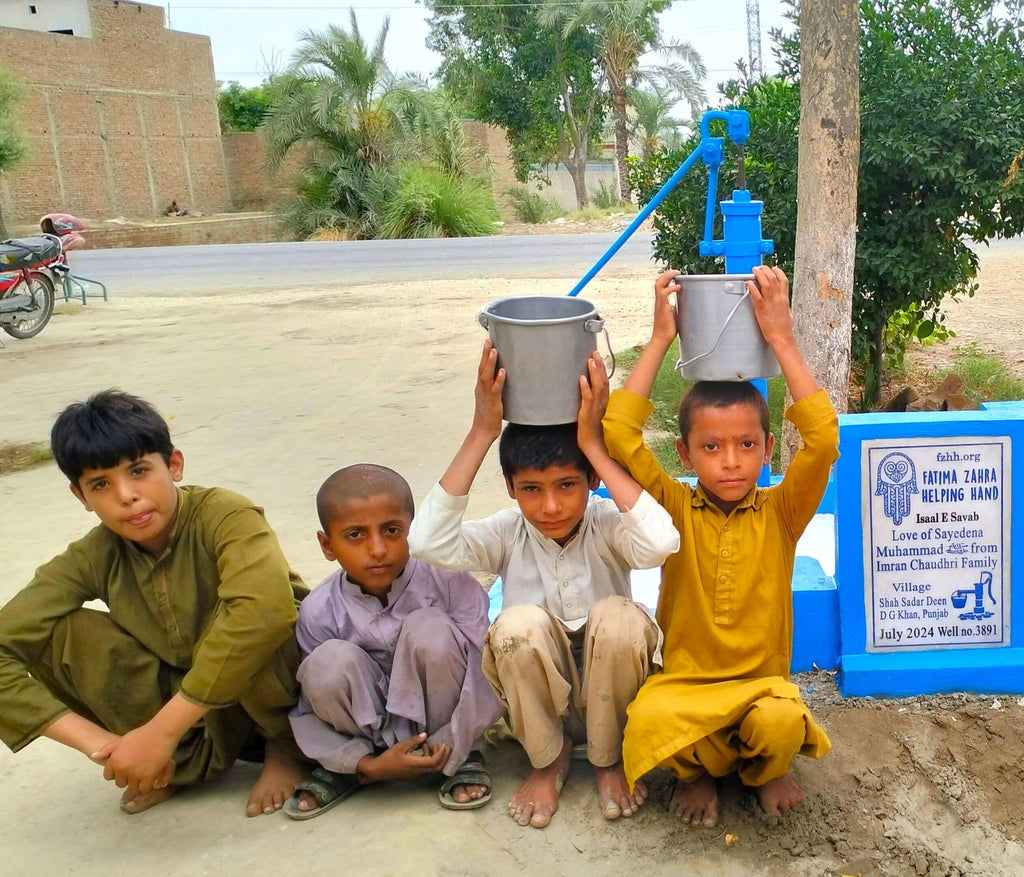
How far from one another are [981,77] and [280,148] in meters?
21.0

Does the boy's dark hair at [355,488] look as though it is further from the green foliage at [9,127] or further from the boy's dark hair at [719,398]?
the green foliage at [9,127]

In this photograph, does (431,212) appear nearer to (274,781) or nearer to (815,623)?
(815,623)

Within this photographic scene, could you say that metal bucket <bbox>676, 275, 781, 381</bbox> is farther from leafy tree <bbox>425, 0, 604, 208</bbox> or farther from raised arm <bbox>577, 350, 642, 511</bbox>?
leafy tree <bbox>425, 0, 604, 208</bbox>

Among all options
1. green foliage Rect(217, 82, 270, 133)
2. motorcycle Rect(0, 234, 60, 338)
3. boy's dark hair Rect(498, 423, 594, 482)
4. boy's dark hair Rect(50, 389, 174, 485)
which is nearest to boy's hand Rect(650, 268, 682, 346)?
boy's dark hair Rect(498, 423, 594, 482)

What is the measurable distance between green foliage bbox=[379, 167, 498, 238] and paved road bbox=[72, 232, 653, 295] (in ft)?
7.54

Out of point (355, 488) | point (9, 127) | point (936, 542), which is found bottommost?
point (936, 542)

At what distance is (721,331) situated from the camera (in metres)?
2.08

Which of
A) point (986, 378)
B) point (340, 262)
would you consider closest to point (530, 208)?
point (340, 262)

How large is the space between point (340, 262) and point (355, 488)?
1462cm

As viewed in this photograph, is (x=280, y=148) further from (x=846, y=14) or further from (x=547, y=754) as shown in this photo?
(x=547, y=754)

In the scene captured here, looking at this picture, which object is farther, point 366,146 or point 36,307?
point 366,146

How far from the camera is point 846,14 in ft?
12.7

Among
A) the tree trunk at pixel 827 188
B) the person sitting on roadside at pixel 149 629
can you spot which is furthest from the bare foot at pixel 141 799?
the tree trunk at pixel 827 188

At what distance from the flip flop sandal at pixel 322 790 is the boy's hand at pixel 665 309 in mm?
1242
